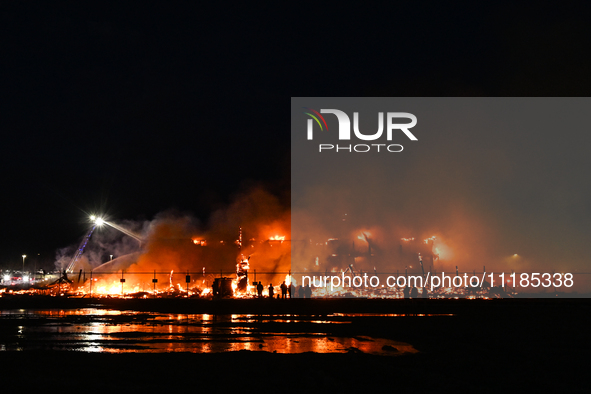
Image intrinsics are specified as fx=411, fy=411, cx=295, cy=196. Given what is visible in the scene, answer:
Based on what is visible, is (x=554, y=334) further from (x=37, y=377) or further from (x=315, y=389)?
(x=37, y=377)

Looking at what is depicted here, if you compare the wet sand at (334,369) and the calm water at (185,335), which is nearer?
the wet sand at (334,369)

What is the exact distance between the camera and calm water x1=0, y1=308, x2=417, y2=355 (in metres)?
12.1

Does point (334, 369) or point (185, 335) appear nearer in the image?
point (334, 369)

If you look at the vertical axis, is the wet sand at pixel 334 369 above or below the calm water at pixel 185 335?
above

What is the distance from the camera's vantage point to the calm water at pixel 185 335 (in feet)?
39.6

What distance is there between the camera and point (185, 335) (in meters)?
14.4

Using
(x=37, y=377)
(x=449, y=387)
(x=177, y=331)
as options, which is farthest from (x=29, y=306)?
(x=449, y=387)

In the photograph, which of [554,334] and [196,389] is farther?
[554,334]

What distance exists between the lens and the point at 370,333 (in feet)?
49.6

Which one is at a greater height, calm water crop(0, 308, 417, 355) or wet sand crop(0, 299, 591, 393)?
wet sand crop(0, 299, 591, 393)

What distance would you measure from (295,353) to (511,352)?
20.3 feet

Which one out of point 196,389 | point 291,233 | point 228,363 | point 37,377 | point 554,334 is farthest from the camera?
point 291,233

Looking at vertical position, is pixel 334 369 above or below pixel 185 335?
above

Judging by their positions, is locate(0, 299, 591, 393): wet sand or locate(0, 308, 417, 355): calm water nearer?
locate(0, 299, 591, 393): wet sand
